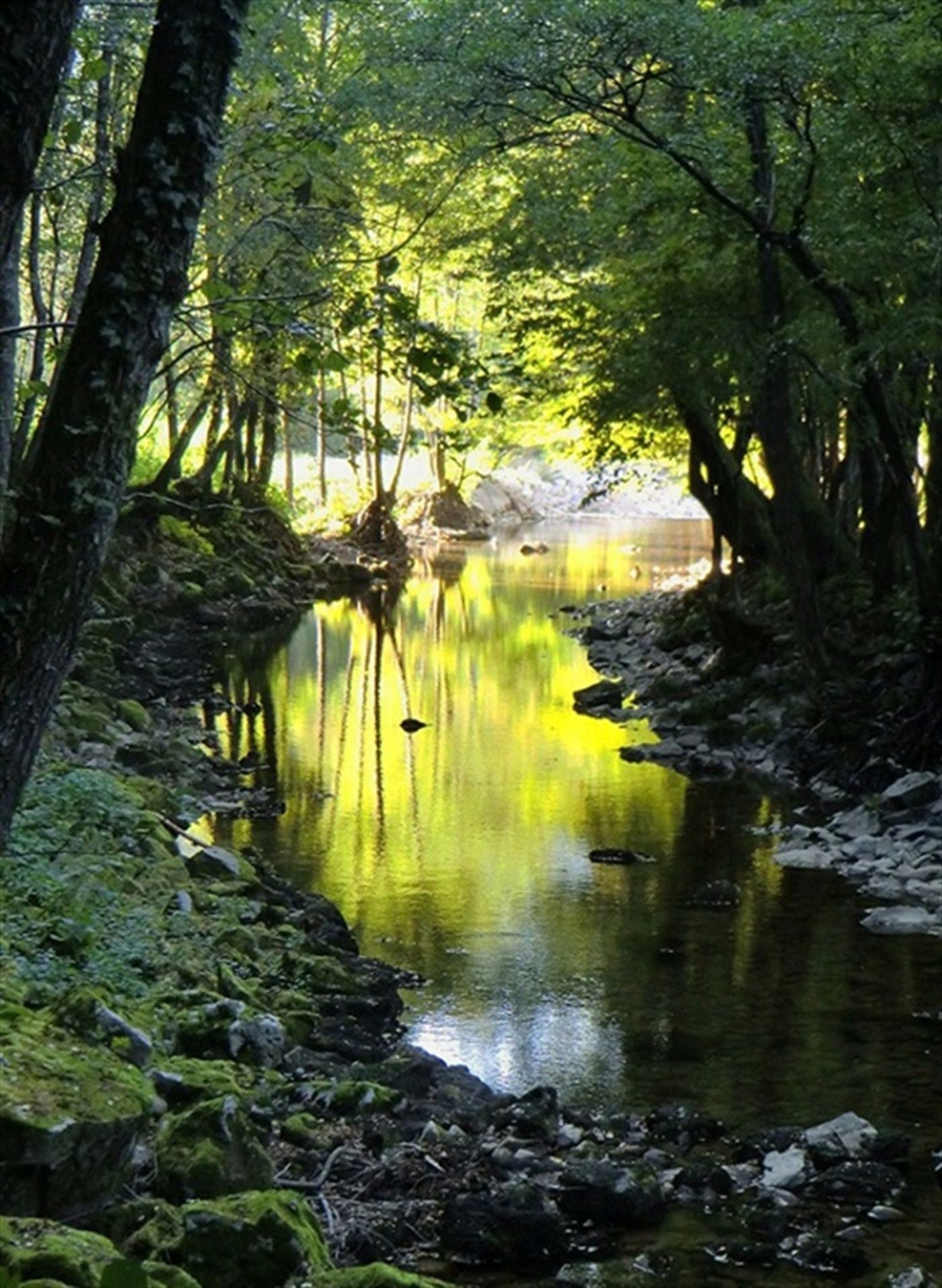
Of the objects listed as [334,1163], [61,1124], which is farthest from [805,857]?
[61,1124]

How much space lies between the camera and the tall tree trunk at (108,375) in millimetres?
4348

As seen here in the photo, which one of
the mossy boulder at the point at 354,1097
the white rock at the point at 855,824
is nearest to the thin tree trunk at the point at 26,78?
the mossy boulder at the point at 354,1097

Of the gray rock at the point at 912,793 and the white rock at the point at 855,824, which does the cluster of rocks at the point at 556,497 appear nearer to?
the gray rock at the point at 912,793

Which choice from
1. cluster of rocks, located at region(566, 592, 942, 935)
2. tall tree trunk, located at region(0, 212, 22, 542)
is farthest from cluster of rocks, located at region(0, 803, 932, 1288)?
cluster of rocks, located at region(566, 592, 942, 935)

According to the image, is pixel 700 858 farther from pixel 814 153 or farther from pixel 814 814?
pixel 814 153

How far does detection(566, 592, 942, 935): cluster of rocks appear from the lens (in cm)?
1380

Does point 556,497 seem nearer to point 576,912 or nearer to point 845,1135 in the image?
point 576,912

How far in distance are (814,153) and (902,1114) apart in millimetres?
9944

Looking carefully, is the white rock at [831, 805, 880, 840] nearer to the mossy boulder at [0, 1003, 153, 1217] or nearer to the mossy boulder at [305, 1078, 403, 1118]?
the mossy boulder at [305, 1078, 403, 1118]

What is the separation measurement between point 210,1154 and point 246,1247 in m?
0.81

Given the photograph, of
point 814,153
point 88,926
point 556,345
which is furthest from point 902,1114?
point 556,345

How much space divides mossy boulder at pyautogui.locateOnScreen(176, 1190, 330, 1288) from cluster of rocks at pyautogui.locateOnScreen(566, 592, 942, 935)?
7.51 metres

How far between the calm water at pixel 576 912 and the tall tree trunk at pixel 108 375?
4581 mm

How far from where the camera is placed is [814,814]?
54.0 ft
